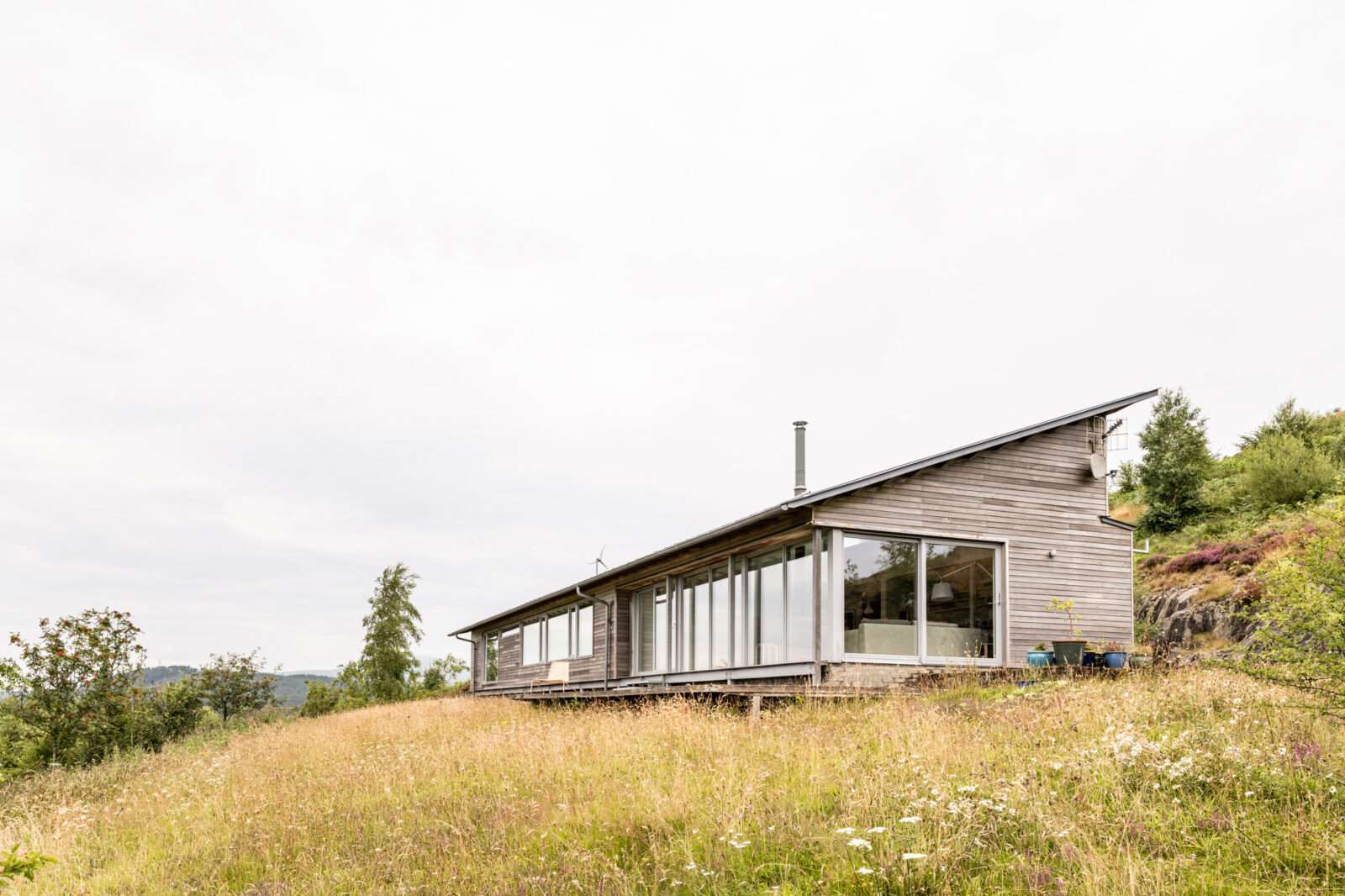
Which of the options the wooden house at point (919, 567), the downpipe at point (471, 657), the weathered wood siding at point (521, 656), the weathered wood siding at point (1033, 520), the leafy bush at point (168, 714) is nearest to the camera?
the wooden house at point (919, 567)

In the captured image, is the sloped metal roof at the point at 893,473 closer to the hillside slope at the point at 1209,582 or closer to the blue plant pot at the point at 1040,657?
the blue plant pot at the point at 1040,657

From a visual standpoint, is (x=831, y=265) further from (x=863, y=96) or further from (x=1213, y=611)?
(x=1213, y=611)

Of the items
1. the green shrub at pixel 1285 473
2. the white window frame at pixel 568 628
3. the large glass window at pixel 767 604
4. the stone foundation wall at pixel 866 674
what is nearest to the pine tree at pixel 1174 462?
the green shrub at pixel 1285 473

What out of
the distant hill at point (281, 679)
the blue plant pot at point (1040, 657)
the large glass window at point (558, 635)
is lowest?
the distant hill at point (281, 679)

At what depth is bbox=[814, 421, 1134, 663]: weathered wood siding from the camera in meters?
15.9

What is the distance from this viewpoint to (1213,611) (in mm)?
20219

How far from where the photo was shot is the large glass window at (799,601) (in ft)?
50.4

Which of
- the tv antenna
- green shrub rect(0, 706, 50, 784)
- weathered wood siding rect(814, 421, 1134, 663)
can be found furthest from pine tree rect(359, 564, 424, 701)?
weathered wood siding rect(814, 421, 1134, 663)

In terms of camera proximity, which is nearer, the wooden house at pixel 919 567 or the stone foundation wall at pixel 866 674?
the stone foundation wall at pixel 866 674

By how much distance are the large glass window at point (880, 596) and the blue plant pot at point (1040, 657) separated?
191 centimetres

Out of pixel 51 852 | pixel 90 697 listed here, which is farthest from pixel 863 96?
pixel 90 697

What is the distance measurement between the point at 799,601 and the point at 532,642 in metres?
16.0

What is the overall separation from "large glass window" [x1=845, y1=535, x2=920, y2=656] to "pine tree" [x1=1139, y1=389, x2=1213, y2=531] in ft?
62.7

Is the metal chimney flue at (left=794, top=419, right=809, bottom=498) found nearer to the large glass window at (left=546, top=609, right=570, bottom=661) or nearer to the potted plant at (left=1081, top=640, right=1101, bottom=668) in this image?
the potted plant at (left=1081, top=640, right=1101, bottom=668)
